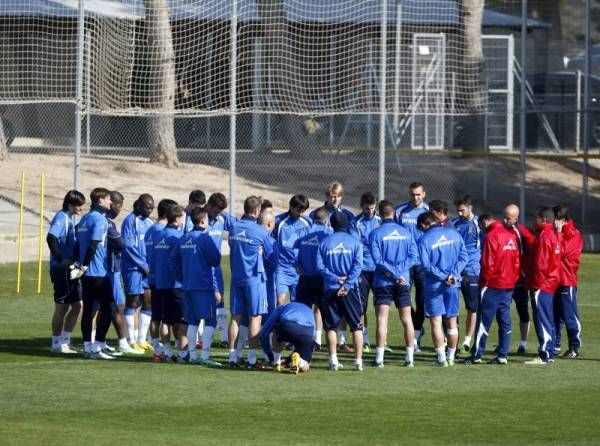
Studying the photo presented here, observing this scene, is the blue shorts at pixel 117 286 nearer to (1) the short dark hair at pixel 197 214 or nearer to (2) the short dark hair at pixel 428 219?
(1) the short dark hair at pixel 197 214

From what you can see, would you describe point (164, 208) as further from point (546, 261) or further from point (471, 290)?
point (546, 261)

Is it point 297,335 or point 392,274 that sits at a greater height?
point 392,274

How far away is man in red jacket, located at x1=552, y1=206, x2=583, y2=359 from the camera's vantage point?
16984mm

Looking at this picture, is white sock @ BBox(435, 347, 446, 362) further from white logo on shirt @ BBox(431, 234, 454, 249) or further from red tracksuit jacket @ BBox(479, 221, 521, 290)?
white logo on shirt @ BBox(431, 234, 454, 249)

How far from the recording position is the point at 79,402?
13.3 meters

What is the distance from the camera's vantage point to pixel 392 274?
52.1ft

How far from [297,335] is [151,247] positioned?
2.51 metres

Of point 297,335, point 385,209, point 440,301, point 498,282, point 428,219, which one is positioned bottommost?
point 297,335

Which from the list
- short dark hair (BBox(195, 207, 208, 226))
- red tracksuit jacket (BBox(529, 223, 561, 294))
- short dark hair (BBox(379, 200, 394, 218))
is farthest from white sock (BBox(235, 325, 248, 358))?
red tracksuit jacket (BBox(529, 223, 561, 294))

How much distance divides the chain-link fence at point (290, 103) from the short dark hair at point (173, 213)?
7.84 meters

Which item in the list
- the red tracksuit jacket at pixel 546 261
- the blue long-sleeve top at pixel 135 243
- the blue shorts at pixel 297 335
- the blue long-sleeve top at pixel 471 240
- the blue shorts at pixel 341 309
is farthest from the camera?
the blue long-sleeve top at pixel 471 240

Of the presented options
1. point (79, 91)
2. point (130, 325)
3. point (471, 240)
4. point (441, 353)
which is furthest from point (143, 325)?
point (79, 91)

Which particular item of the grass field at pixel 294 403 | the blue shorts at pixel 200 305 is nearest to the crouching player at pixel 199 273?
the blue shorts at pixel 200 305

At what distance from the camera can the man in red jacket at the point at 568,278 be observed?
17.0 meters
